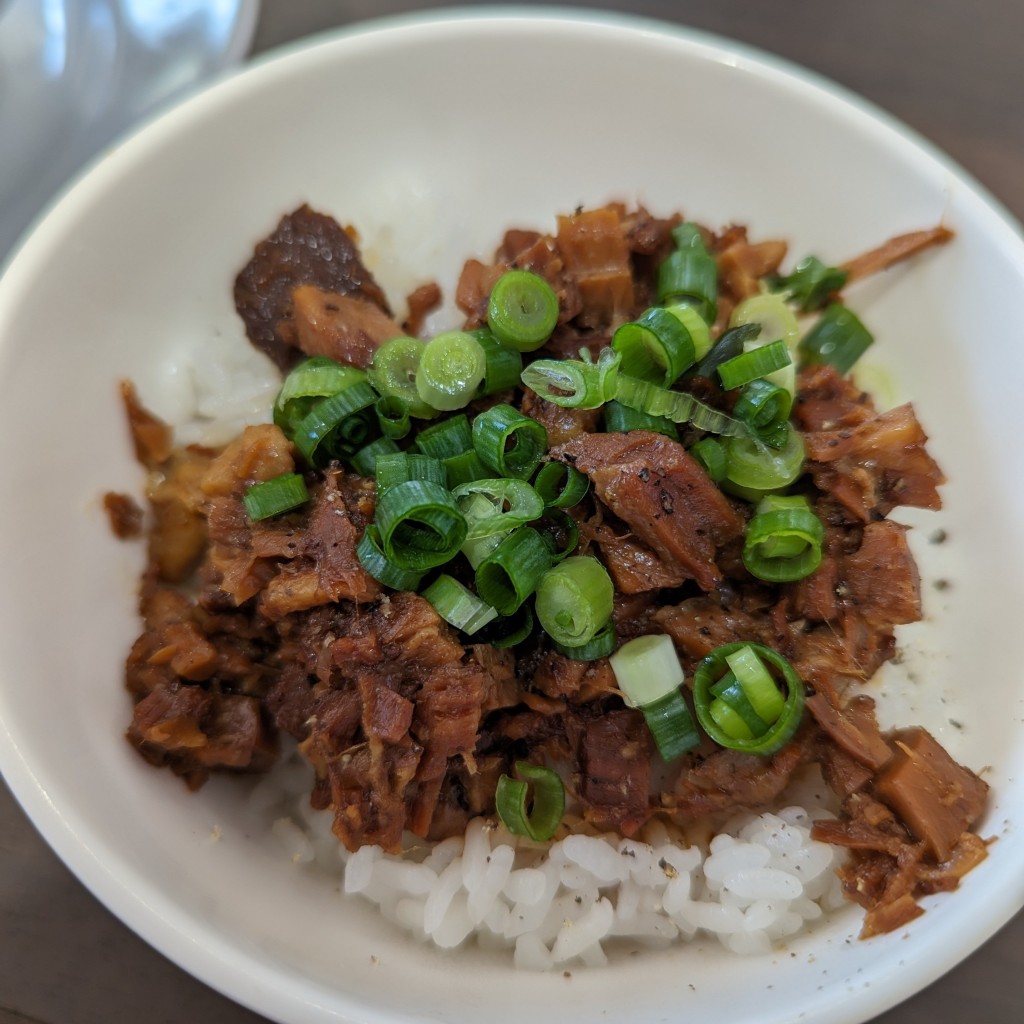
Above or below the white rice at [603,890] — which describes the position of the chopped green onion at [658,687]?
above

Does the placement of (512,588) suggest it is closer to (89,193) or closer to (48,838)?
(48,838)

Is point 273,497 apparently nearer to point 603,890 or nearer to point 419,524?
point 419,524

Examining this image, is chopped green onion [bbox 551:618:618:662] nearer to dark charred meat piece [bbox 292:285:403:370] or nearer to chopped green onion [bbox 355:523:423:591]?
chopped green onion [bbox 355:523:423:591]

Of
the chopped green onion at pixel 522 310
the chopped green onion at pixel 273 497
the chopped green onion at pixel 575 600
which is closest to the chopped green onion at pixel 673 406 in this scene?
the chopped green onion at pixel 522 310

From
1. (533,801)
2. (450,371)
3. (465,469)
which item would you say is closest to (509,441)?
(465,469)

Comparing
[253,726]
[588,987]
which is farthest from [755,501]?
[253,726]

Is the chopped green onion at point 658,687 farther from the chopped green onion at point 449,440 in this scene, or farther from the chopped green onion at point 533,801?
the chopped green onion at point 449,440
